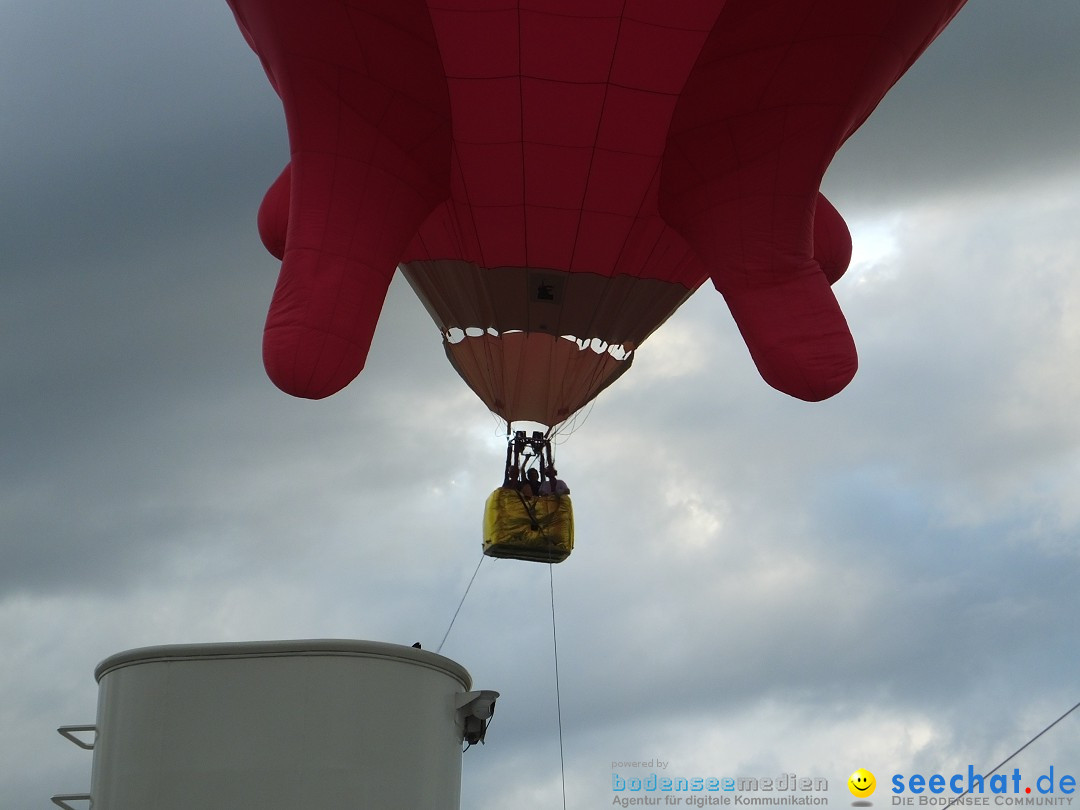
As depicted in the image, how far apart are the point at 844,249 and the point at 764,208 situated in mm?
3519

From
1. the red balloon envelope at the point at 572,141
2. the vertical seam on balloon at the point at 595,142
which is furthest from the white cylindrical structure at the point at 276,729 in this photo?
the vertical seam on balloon at the point at 595,142

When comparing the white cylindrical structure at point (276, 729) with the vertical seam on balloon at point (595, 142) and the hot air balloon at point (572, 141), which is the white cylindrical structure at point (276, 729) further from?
the vertical seam on balloon at point (595, 142)

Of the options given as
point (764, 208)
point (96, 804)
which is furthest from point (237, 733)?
point (764, 208)

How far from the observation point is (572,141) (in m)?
13.8

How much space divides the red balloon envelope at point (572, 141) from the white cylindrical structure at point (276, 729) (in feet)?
13.4

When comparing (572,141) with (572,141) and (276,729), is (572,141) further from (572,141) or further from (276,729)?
(276,729)

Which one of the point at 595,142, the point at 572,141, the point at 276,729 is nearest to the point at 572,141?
the point at 572,141

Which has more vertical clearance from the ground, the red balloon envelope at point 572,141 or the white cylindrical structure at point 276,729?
the red balloon envelope at point 572,141

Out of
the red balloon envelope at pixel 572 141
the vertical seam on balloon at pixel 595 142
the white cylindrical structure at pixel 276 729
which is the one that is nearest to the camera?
the white cylindrical structure at pixel 276 729

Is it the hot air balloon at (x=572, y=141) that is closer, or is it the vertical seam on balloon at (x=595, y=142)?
the vertical seam on balloon at (x=595, y=142)

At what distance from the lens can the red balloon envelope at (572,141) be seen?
13133 mm

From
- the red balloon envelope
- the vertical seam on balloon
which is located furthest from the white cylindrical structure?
the vertical seam on balloon

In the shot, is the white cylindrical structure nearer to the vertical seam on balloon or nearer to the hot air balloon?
the hot air balloon

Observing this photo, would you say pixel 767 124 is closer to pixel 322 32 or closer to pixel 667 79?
pixel 667 79
